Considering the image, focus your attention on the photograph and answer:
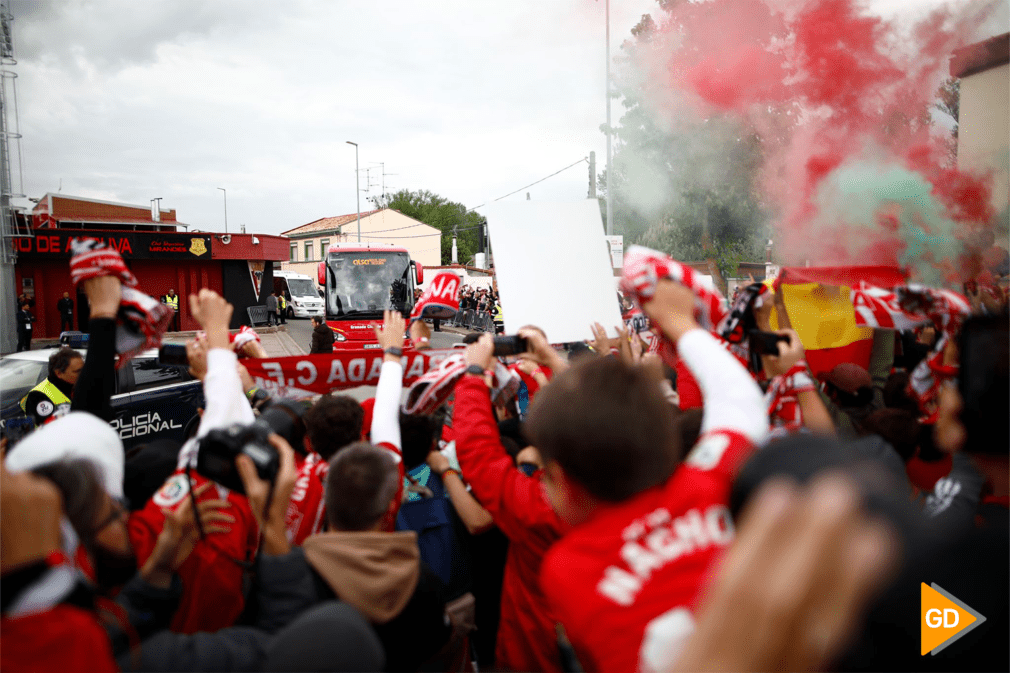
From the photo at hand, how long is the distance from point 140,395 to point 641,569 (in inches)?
247

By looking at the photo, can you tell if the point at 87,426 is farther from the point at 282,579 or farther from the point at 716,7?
the point at 716,7

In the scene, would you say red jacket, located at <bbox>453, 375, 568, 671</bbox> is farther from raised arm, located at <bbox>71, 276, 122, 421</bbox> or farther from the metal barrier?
the metal barrier

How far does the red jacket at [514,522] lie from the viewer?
77.4 inches

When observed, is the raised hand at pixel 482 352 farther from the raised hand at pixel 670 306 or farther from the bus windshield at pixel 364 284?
the bus windshield at pixel 364 284

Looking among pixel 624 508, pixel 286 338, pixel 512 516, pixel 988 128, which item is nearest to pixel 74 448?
pixel 512 516

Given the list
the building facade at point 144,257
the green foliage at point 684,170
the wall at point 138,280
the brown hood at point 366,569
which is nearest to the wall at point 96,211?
the building facade at point 144,257

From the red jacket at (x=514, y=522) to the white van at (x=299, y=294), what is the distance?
35.4 meters

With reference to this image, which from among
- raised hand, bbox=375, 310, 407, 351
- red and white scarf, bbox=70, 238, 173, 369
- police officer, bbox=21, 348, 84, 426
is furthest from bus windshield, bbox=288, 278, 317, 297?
red and white scarf, bbox=70, 238, 173, 369

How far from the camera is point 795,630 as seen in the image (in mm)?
649

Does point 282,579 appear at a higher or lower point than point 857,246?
lower

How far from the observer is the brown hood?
1.70 m

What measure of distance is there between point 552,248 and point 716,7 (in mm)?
6516

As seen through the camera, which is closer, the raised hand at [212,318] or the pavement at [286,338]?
the raised hand at [212,318]

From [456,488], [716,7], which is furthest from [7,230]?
[456,488]
